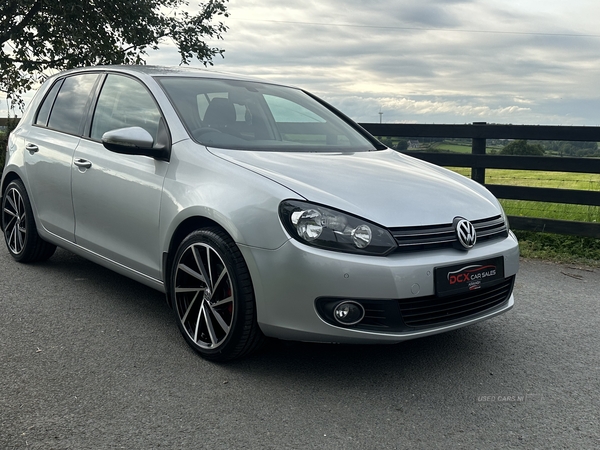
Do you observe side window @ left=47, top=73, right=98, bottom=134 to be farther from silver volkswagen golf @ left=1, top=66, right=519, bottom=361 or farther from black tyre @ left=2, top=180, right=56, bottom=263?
black tyre @ left=2, top=180, right=56, bottom=263

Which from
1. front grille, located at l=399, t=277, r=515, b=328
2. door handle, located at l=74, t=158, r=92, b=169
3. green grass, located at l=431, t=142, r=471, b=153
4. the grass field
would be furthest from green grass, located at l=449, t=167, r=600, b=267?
door handle, located at l=74, t=158, r=92, b=169

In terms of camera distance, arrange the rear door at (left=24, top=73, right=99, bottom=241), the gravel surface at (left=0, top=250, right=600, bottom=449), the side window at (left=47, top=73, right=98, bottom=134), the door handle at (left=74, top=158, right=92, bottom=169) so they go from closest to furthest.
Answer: the gravel surface at (left=0, top=250, right=600, bottom=449)
the door handle at (left=74, top=158, right=92, bottom=169)
the rear door at (left=24, top=73, right=99, bottom=241)
the side window at (left=47, top=73, right=98, bottom=134)

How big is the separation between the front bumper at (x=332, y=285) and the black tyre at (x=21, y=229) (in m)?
2.92

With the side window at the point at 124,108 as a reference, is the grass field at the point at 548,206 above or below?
below

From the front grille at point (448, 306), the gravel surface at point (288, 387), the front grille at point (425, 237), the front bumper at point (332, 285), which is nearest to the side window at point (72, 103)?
the gravel surface at point (288, 387)

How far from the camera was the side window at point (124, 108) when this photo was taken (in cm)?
398

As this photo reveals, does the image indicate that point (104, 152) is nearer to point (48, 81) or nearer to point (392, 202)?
point (48, 81)

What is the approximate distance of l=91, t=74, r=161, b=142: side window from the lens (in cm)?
398

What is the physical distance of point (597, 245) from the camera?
6621 millimetres

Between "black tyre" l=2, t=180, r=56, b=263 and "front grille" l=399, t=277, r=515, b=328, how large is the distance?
352 centimetres

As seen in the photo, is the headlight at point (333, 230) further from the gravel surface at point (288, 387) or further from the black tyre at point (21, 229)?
the black tyre at point (21, 229)

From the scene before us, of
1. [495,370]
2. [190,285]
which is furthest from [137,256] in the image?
[495,370]

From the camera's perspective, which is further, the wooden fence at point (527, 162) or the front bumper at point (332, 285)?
the wooden fence at point (527, 162)

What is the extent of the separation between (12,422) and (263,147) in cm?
200
